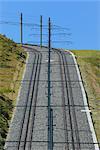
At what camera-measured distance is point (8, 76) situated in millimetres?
65438

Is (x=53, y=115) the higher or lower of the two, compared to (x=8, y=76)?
lower

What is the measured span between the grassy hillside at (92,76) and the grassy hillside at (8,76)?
840 cm

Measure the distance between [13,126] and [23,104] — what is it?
7287 mm

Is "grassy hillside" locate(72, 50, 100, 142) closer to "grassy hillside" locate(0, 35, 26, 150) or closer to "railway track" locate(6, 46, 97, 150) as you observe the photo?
"railway track" locate(6, 46, 97, 150)

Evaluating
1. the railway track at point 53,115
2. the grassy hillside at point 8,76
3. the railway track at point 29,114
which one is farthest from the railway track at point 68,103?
the grassy hillside at point 8,76

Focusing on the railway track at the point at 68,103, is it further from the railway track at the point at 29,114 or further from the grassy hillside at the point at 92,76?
the railway track at the point at 29,114

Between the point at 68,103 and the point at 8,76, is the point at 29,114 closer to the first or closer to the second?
the point at 68,103

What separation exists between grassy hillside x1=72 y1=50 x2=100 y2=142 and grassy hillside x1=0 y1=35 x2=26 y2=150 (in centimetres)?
840

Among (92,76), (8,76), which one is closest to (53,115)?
(8,76)

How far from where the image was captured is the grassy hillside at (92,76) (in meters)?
50.4

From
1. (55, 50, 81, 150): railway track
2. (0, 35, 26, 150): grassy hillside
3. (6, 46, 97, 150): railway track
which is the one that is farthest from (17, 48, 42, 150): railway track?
(55, 50, 81, 150): railway track

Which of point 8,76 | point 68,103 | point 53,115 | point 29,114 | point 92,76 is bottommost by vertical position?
point 53,115

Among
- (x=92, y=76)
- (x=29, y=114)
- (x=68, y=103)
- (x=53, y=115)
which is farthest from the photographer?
(x=92, y=76)

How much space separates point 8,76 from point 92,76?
11626 millimetres
